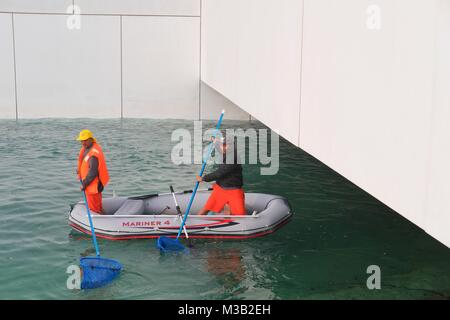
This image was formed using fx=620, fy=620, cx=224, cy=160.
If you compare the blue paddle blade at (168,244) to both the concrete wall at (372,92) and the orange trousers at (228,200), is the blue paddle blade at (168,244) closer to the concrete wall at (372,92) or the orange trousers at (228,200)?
the orange trousers at (228,200)

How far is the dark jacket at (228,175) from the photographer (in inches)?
336

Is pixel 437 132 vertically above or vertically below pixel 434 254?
above

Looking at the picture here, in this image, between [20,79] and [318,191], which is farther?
[20,79]

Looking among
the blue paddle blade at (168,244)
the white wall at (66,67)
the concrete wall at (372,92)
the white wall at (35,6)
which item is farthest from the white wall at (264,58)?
the white wall at (35,6)

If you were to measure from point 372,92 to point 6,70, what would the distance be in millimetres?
15423

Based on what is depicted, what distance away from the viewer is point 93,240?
822 cm

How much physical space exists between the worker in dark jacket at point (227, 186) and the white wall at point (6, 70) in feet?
37.1

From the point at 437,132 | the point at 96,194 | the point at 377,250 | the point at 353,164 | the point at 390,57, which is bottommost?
the point at 377,250

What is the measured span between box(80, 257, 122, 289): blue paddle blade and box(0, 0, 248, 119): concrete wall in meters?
11.8

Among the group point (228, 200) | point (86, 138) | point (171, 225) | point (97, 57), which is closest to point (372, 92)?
point (228, 200)

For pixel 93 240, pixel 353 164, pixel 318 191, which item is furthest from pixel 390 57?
pixel 318 191

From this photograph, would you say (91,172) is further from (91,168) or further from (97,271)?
(97,271)

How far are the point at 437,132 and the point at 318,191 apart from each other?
7.67 metres

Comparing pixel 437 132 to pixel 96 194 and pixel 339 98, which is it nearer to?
pixel 339 98
